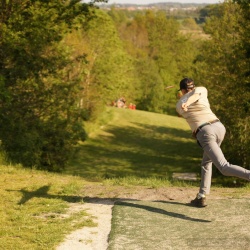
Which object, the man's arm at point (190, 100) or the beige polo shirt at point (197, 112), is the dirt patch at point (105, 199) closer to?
the beige polo shirt at point (197, 112)

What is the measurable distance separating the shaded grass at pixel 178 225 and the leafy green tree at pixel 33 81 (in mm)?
8228

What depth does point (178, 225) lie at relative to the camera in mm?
6555

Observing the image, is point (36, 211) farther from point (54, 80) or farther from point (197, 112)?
point (54, 80)

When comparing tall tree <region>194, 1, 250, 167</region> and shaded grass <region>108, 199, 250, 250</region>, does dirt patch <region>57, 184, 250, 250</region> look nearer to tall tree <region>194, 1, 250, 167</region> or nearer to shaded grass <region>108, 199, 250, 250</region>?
shaded grass <region>108, 199, 250, 250</region>

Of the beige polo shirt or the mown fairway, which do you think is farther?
the mown fairway

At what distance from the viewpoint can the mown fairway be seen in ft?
93.9

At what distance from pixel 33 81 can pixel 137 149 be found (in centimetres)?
1917

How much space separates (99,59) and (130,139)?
8.26m

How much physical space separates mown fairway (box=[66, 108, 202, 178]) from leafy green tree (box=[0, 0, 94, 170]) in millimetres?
2476

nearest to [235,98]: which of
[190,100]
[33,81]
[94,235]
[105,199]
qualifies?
[33,81]

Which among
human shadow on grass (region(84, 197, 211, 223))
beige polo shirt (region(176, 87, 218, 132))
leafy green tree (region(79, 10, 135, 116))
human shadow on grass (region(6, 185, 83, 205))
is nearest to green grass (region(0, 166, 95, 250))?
human shadow on grass (region(6, 185, 83, 205))

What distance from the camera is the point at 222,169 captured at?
674cm

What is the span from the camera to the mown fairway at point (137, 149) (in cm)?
2861

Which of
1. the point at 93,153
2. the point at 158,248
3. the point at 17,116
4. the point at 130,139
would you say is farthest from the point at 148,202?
the point at 130,139
